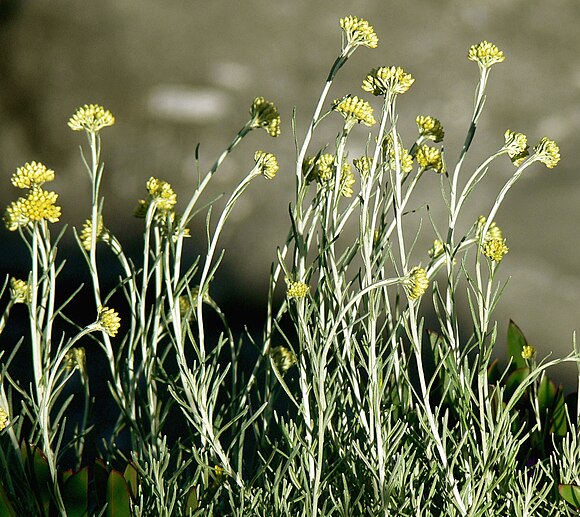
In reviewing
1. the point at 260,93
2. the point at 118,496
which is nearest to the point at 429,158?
the point at 118,496

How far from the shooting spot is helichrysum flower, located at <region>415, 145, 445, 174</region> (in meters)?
1.07

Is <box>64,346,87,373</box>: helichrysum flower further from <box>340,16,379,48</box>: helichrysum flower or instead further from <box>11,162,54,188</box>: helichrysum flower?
<box>340,16,379,48</box>: helichrysum flower

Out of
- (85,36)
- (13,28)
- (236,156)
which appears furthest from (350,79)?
(13,28)

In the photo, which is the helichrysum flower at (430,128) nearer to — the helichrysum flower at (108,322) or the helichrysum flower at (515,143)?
the helichrysum flower at (515,143)

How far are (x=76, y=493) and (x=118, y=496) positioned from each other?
65mm

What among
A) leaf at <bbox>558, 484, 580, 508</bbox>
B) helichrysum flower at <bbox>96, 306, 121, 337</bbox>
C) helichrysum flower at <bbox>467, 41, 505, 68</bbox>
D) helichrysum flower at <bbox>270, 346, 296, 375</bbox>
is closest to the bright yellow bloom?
helichrysum flower at <bbox>96, 306, 121, 337</bbox>

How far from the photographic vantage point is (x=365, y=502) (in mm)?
1105

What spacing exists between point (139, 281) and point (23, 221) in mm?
1242

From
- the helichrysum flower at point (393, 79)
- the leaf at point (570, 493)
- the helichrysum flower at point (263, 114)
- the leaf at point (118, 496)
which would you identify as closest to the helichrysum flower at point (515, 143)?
the helichrysum flower at point (393, 79)

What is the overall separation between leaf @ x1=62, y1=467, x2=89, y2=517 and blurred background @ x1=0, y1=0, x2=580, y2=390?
1237 mm

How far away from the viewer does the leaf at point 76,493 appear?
1009 millimetres

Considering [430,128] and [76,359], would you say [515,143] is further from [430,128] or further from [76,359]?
[76,359]

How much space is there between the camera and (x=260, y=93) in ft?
7.32

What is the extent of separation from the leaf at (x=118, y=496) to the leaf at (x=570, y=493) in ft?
1.84
